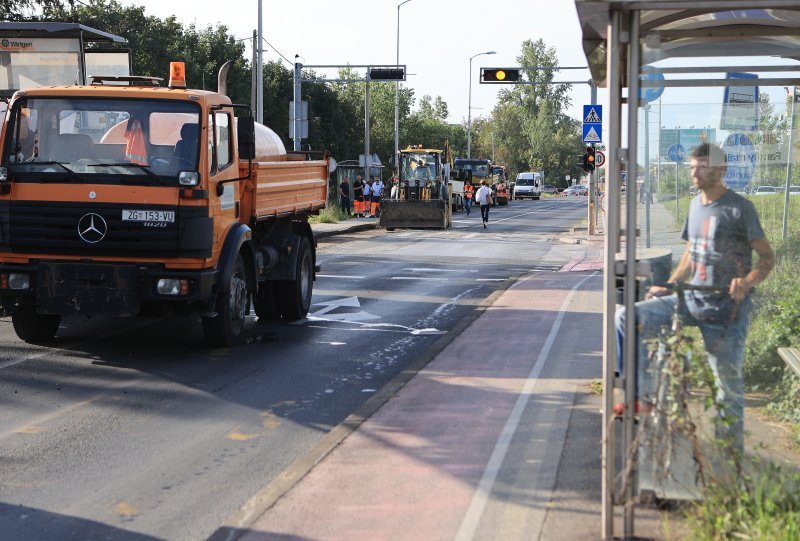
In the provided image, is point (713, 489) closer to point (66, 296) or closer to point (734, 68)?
point (734, 68)

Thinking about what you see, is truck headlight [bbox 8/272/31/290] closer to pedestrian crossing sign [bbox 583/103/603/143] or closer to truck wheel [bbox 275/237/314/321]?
truck wheel [bbox 275/237/314/321]

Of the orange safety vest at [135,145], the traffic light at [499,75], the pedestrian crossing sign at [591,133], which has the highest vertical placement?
the traffic light at [499,75]

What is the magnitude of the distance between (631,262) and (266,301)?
9.04 m

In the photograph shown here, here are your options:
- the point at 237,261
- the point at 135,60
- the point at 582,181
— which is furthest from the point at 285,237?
the point at 582,181

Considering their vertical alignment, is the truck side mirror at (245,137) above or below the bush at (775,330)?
above

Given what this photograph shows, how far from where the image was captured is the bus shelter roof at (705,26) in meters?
5.13

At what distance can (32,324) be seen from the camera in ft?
37.4

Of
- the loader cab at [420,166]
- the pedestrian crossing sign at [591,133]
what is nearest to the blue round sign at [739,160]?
the pedestrian crossing sign at [591,133]

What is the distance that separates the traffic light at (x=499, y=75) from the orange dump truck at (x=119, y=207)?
27193 millimetres

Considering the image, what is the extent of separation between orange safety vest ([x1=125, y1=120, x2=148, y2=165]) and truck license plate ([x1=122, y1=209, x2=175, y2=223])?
1.78 ft

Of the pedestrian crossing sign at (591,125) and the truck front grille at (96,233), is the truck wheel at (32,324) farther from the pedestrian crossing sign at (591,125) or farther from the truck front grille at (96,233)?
the pedestrian crossing sign at (591,125)

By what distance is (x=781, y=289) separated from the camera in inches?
305

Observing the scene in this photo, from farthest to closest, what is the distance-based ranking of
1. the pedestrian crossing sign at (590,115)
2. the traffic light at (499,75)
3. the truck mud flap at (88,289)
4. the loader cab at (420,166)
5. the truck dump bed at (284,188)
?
the loader cab at (420,166)
the traffic light at (499,75)
the pedestrian crossing sign at (590,115)
the truck dump bed at (284,188)
the truck mud flap at (88,289)

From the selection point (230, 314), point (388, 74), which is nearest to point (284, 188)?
point (230, 314)
